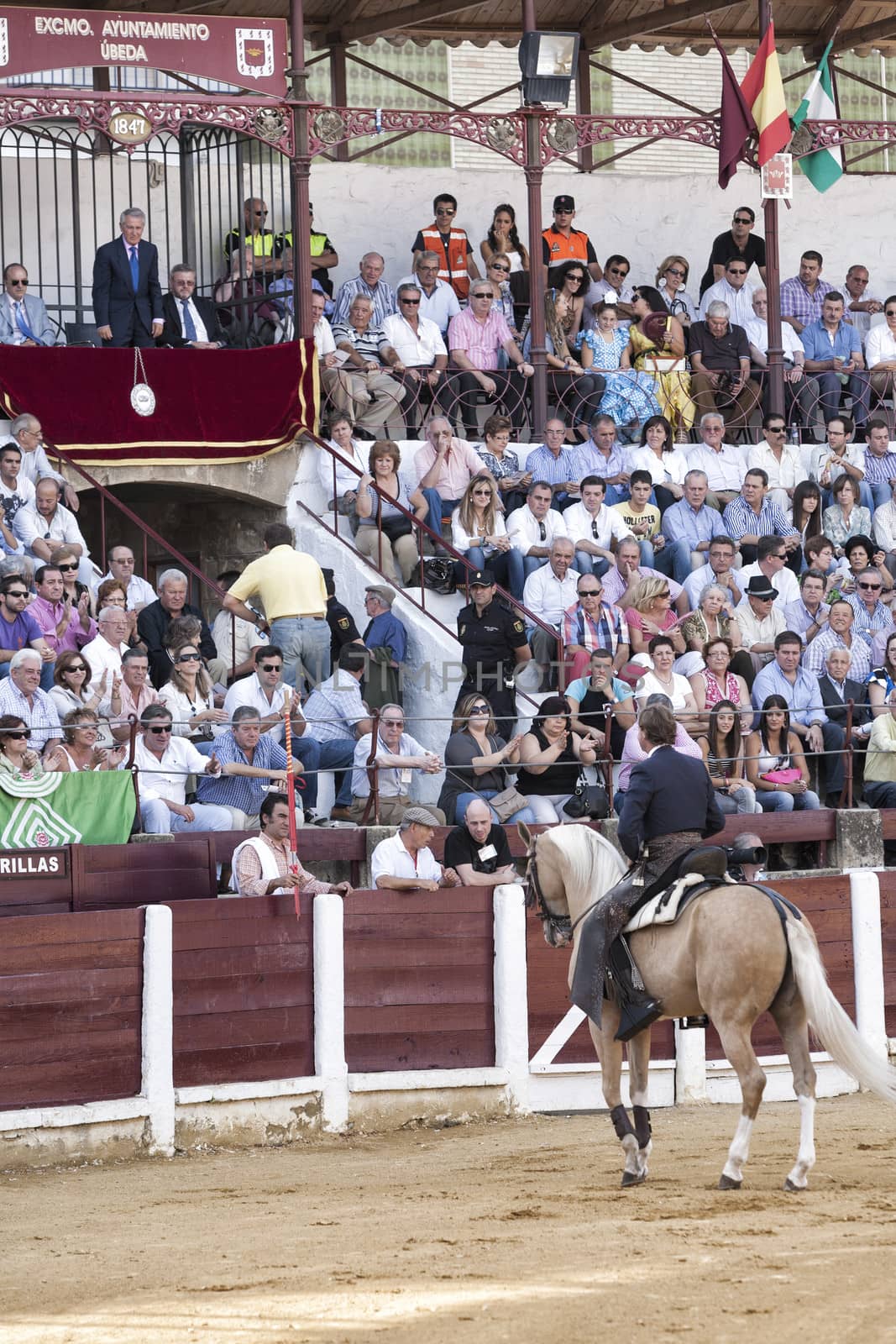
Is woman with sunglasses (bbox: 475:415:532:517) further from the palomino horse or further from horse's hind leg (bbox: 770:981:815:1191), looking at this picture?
horse's hind leg (bbox: 770:981:815:1191)

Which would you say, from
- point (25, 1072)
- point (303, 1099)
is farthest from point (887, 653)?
point (25, 1072)

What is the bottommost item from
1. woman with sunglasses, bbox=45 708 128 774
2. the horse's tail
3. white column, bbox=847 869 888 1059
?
white column, bbox=847 869 888 1059

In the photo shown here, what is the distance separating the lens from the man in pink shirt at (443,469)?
14.4m

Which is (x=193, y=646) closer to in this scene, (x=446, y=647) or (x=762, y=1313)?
(x=446, y=647)

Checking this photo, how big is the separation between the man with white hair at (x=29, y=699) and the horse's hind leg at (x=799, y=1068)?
14.0ft

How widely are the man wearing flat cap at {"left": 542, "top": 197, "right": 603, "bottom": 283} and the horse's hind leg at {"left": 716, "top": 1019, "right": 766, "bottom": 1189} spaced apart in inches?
406

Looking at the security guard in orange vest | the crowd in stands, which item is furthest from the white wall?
the security guard in orange vest

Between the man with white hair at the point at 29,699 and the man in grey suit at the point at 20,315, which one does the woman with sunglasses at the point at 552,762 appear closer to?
the man with white hair at the point at 29,699

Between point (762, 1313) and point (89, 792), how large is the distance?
5.38 metres

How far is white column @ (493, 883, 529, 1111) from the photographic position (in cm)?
1079

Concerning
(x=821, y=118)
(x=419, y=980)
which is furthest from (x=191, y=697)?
(x=821, y=118)

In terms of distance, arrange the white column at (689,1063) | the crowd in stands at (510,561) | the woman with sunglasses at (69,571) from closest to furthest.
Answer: the white column at (689,1063) → the crowd in stands at (510,561) → the woman with sunglasses at (69,571)

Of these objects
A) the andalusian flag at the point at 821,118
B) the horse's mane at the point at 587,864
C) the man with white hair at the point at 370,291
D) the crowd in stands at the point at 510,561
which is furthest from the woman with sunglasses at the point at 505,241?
the horse's mane at the point at 587,864

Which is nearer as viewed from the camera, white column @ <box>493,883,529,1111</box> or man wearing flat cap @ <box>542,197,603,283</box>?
white column @ <box>493,883,529,1111</box>
